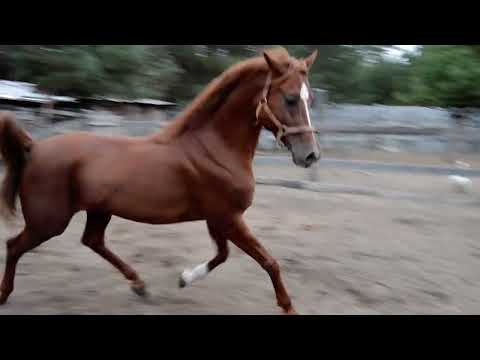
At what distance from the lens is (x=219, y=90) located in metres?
3.32

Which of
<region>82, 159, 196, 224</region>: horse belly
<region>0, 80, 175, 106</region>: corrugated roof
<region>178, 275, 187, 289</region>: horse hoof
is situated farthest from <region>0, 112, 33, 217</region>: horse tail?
<region>0, 80, 175, 106</region>: corrugated roof

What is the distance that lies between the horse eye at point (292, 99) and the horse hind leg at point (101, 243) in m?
1.70

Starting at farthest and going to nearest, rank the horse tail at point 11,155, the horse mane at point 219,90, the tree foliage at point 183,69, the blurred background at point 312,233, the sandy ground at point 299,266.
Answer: the tree foliage at point 183,69, the blurred background at point 312,233, the sandy ground at point 299,266, the horse tail at point 11,155, the horse mane at point 219,90

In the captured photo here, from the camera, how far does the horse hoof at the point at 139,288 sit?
3625 mm

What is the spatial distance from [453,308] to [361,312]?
74cm

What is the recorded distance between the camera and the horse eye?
3029mm

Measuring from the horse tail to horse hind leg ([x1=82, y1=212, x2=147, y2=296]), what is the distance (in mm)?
569

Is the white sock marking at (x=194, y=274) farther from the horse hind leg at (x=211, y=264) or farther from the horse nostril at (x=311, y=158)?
the horse nostril at (x=311, y=158)

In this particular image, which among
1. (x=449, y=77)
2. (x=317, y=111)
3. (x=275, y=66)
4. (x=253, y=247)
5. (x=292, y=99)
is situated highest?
(x=275, y=66)

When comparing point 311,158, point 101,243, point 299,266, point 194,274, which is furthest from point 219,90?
point 299,266

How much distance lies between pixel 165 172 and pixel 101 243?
2.99 feet

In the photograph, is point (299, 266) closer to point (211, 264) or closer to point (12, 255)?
point (211, 264)

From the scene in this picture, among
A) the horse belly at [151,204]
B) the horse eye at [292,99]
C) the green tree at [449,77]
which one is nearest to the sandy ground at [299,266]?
the horse belly at [151,204]

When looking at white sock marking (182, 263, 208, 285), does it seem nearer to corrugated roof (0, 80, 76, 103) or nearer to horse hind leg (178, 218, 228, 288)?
horse hind leg (178, 218, 228, 288)
